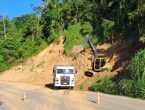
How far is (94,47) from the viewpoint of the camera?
63.7 metres

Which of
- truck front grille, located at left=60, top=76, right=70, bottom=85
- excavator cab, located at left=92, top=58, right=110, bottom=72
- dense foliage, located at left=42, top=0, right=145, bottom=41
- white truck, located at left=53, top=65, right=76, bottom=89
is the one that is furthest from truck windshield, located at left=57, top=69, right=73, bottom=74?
dense foliage, located at left=42, top=0, right=145, bottom=41

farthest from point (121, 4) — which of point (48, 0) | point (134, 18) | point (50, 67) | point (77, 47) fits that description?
point (48, 0)

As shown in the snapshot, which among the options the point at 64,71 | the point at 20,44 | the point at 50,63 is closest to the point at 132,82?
the point at 64,71

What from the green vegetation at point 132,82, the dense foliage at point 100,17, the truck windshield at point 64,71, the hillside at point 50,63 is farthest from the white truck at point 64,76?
the dense foliage at point 100,17

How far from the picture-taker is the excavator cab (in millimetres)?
57906

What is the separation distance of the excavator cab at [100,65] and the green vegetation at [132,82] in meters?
8.86

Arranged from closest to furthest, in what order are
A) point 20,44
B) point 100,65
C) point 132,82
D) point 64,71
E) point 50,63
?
point 132,82 → point 64,71 → point 100,65 → point 50,63 → point 20,44

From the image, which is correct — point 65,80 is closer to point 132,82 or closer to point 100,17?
A: point 132,82

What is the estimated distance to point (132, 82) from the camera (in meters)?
43.2

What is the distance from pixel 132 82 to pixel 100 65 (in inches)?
620

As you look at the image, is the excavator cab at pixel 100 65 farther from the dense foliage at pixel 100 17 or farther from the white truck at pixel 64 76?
the white truck at pixel 64 76

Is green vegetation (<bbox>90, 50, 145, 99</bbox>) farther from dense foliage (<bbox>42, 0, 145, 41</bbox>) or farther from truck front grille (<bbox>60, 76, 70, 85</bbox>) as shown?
dense foliage (<bbox>42, 0, 145, 41</bbox>)

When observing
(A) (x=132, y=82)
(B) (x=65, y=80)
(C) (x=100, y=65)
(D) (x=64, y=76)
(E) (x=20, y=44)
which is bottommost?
(A) (x=132, y=82)

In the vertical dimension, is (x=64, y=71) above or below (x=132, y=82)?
above
